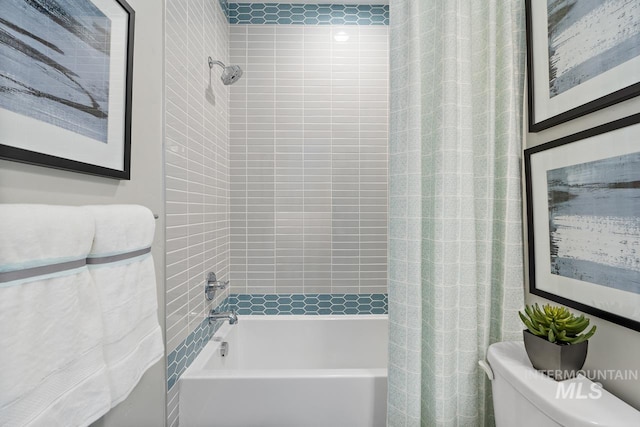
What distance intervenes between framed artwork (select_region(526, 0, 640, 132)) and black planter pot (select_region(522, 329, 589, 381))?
2.02 feet

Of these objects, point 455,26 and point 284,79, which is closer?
point 455,26

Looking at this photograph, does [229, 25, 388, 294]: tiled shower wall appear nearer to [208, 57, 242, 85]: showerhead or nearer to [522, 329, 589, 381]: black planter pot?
[208, 57, 242, 85]: showerhead

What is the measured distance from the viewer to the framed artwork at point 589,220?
2.32 ft

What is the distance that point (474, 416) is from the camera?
1.01 meters

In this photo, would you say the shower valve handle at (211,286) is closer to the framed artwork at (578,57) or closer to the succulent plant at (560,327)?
the succulent plant at (560,327)

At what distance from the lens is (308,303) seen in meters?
2.11

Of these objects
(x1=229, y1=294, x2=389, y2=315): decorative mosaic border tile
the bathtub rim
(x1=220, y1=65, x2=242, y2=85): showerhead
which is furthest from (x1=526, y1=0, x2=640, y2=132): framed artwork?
(x1=229, y1=294, x2=389, y2=315): decorative mosaic border tile

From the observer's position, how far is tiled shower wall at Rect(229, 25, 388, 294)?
2.09 metres

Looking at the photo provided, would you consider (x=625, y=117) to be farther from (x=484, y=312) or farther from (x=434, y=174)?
(x=484, y=312)

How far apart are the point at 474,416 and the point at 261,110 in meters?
1.97

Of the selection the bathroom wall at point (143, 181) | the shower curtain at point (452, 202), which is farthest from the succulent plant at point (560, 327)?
the bathroom wall at point (143, 181)

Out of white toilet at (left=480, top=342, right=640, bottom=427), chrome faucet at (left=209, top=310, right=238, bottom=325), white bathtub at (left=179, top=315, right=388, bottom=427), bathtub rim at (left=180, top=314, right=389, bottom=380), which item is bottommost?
white bathtub at (left=179, top=315, right=388, bottom=427)

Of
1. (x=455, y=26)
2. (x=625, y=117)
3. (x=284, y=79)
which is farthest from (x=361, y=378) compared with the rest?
(x=284, y=79)

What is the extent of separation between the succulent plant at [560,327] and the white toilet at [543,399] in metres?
0.10
